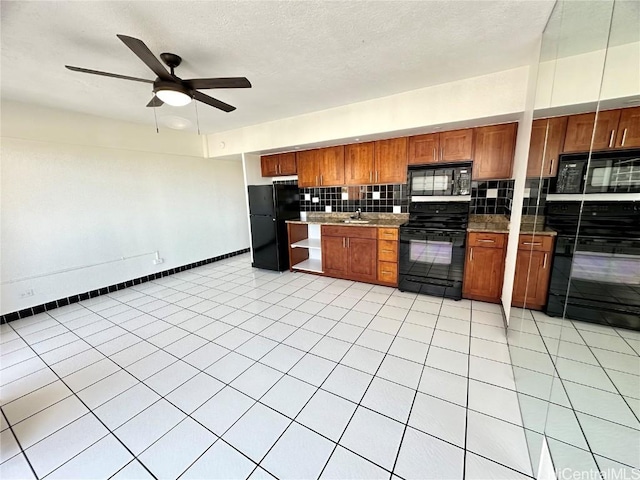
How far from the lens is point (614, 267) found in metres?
1.53

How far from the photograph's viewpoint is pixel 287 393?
1.80m

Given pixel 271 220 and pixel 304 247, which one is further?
pixel 304 247

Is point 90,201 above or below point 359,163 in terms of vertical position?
below

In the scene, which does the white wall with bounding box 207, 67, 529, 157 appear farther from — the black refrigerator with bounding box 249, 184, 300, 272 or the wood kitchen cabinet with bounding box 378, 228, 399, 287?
the wood kitchen cabinet with bounding box 378, 228, 399, 287

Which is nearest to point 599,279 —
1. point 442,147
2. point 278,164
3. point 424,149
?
point 442,147

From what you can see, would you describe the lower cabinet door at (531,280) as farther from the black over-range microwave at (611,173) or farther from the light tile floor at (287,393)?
the black over-range microwave at (611,173)

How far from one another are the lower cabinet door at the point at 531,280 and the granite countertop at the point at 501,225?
185 millimetres

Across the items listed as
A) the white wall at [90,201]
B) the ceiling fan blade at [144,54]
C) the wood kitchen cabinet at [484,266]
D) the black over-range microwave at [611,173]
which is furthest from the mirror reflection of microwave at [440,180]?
the white wall at [90,201]

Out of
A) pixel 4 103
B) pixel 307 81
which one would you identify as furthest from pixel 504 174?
pixel 4 103

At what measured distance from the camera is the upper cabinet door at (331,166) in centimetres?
394

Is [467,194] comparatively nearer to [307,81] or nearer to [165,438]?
[307,81]

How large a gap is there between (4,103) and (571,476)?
17.4 feet

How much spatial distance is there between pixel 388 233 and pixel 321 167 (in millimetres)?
1535

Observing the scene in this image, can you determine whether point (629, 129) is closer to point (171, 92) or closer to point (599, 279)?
point (599, 279)
